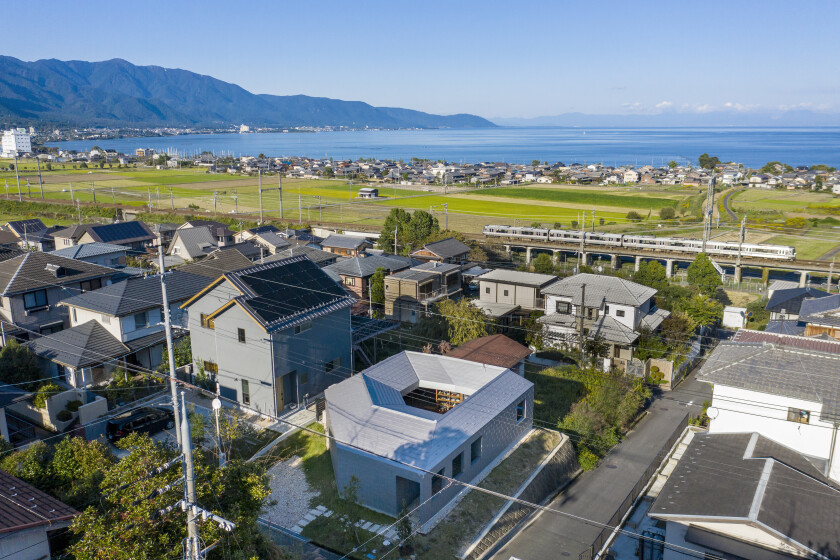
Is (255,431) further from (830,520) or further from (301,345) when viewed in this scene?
(830,520)

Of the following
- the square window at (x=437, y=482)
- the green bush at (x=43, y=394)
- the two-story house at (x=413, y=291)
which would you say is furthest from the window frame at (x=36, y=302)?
the square window at (x=437, y=482)

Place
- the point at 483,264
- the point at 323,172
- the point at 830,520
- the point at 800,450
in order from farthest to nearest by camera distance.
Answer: the point at 323,172 < the point at 483,264 < the point at 800,450 < the point at 830,520

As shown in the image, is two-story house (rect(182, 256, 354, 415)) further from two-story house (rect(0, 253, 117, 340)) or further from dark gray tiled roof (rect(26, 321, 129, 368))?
two-story house (rect(0, 253, 117, 340))

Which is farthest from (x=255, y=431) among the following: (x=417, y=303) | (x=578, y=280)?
(x=578, y=280)

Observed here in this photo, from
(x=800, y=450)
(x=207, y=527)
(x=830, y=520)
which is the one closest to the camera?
(x=207, y=527)

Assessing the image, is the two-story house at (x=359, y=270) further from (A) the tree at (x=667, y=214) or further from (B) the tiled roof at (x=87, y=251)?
(A) the tree at (x=667, y=214)

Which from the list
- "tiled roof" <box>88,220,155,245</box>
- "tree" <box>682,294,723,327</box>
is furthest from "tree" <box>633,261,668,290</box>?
"tiled roof" <box>88,220,155,245</box>
